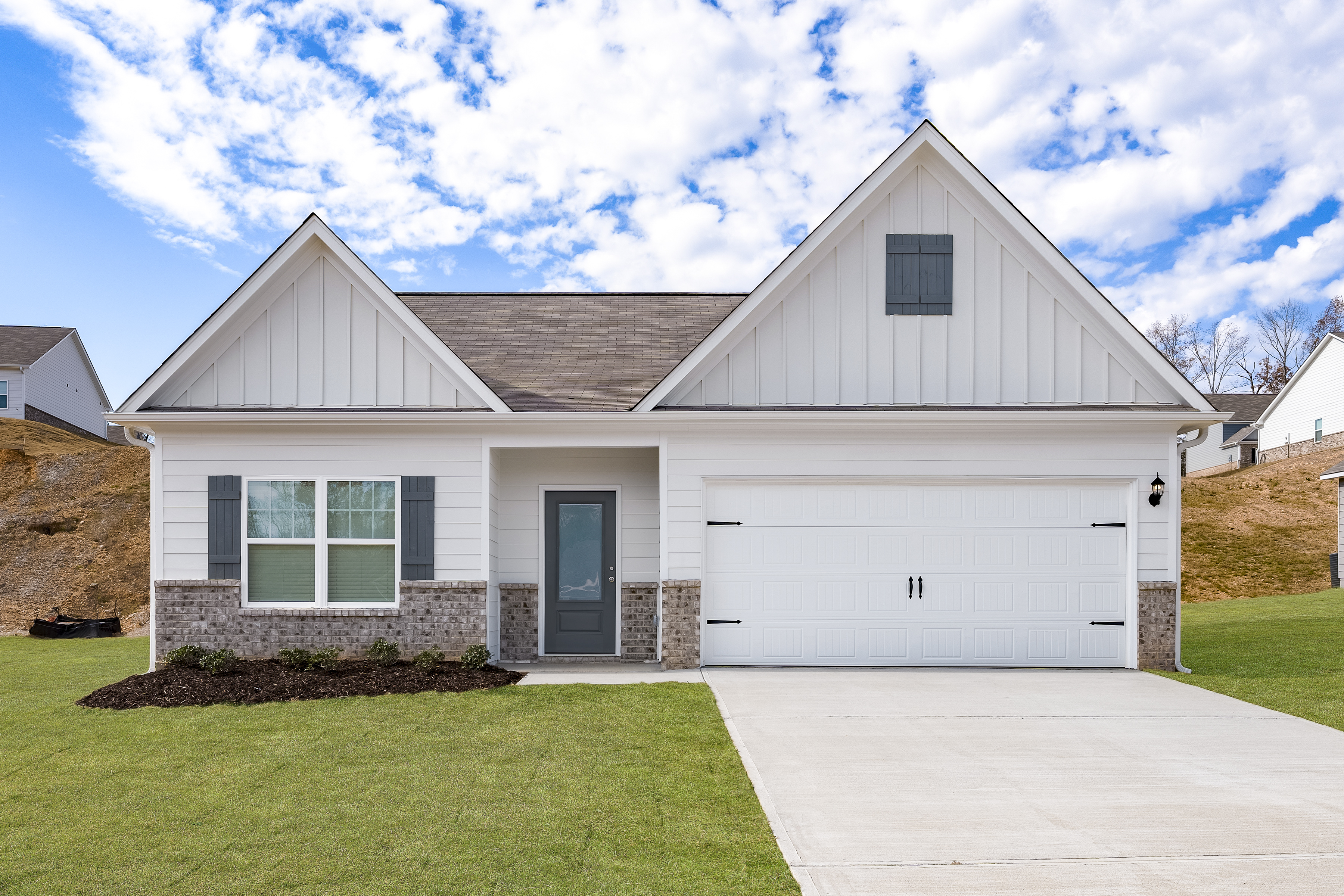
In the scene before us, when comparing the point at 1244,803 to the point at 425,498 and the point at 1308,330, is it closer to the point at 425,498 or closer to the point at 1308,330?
the point at 425,498

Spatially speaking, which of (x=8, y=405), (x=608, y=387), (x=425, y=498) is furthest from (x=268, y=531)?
(x=8, y=405)

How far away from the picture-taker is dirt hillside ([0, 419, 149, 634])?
19.0 m

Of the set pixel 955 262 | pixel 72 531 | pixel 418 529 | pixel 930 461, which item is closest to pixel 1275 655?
pixel 930 461

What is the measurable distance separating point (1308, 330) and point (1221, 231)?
1774cm

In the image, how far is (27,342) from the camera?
3319cm

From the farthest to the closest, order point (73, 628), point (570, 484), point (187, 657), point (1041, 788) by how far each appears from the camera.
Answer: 1. point (73, 628)
2. point (570, 484)
3. point (187, 657)
4. point (1041, 788)

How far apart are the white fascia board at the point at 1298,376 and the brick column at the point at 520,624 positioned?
38188 mm

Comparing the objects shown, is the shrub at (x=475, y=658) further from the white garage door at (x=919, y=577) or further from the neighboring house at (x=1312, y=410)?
the neighboring house at (x=1312, y=410)

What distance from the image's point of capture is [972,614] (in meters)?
10.0

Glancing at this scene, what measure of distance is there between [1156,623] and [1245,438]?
39.3 meters

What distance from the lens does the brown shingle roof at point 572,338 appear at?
1075cm

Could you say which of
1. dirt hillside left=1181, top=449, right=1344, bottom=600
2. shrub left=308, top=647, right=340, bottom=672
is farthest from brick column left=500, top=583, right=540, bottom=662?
dirt hillside left=1181, top=449, right=1344, bottom=600

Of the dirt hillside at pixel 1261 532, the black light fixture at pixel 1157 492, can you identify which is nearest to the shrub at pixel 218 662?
the black light fixture at pixel 1157 492

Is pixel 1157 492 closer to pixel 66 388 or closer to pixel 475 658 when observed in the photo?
pixel 475 658
